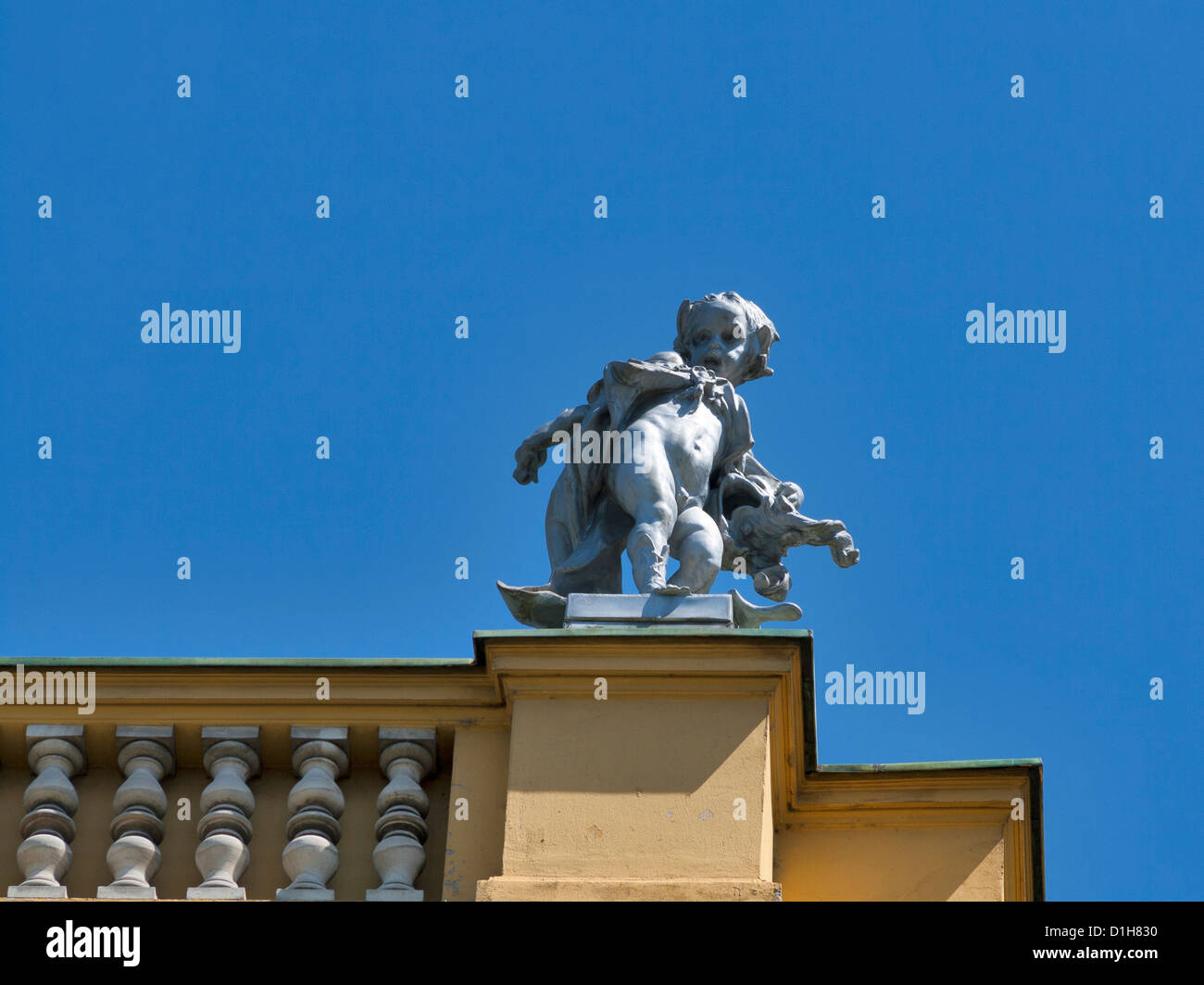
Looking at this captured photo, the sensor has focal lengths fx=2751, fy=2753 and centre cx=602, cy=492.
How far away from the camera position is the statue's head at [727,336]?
13203 millimetres

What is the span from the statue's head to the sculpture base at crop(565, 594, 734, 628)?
68.5 inches

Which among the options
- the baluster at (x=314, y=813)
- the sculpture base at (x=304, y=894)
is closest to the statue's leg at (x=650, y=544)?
the baluster at (x=314, y=813)

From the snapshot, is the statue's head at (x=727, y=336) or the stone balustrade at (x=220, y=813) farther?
the statue's head at (x=727, y=336)

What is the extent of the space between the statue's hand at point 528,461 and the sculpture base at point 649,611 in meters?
1.36

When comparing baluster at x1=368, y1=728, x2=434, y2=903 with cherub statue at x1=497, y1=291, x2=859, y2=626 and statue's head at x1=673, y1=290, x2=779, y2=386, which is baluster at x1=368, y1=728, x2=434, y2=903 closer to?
cherub statue at x1=497, y1=291, x2=859, y2=626

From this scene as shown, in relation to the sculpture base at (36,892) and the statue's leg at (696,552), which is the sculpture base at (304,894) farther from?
the statue's leg at (696,552)

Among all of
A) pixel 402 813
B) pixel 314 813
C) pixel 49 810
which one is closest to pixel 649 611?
pixel 402 813

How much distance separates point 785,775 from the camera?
11852 mm

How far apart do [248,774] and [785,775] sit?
2295 millimetres

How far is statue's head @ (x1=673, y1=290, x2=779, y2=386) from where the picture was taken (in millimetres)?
13203

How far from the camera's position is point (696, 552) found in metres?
12.2

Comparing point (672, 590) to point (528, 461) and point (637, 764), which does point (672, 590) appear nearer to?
point (637, 764)
